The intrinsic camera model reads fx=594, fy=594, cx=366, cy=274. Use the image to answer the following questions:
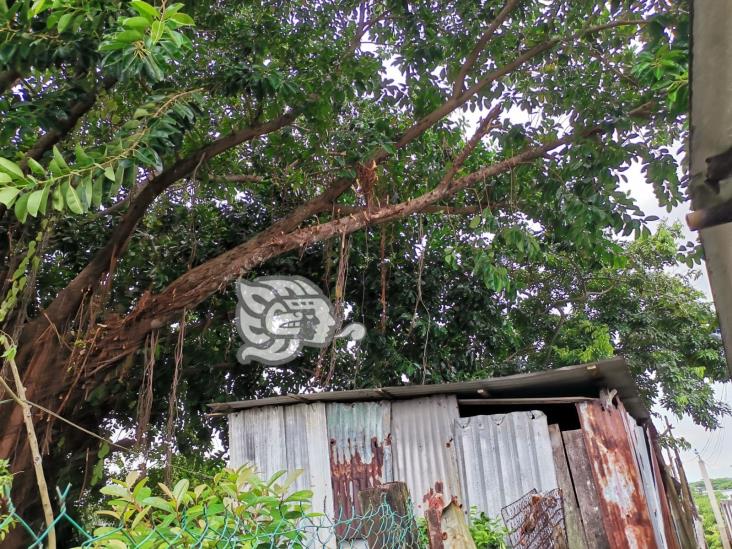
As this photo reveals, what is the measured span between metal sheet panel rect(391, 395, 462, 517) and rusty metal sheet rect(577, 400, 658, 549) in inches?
46.2

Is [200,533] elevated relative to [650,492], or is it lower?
elevated

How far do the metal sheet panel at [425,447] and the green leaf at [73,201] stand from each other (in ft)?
11.4

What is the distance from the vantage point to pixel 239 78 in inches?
201

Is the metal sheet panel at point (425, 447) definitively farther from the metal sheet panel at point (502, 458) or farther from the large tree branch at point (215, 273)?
the large tree branch at point (215, 273)

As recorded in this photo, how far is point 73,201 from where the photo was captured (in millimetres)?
3197

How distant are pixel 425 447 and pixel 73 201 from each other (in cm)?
367

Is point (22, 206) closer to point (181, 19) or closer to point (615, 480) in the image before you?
point (181, 19)

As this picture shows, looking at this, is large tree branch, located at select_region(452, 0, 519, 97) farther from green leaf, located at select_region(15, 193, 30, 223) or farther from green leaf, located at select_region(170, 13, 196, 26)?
green leaf, located at select_region(15, 193, 30, 223)

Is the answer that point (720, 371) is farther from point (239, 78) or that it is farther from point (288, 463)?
point (239, 78)

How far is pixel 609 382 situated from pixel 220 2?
220 inches

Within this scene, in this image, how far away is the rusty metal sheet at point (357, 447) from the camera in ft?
18.0

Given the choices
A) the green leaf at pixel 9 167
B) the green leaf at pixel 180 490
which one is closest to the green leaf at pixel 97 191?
the green leaf at pixel 9 167

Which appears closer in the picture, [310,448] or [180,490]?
[180,490]

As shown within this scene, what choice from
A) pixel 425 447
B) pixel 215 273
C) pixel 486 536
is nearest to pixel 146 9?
pixel 215 273
